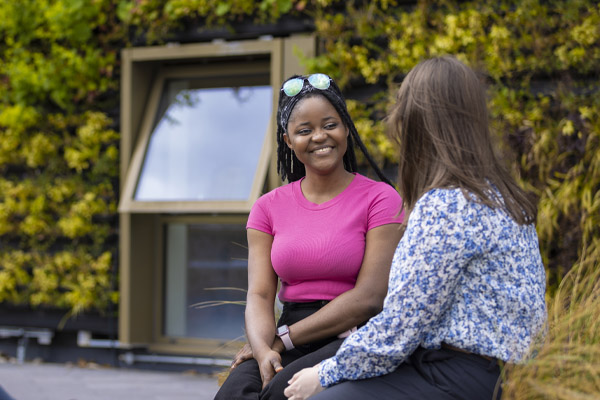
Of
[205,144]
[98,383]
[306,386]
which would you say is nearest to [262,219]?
[306,386]

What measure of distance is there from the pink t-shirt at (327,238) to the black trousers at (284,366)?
43 millimetres

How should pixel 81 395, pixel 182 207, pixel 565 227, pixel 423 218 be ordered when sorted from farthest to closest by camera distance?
1. pixel 182 207
2. pixel 81 395
3. pixel 565 227
4. pixel 423 218

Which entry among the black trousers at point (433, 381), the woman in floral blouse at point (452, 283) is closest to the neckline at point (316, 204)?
the woman in floral blouse at point (452, 283)

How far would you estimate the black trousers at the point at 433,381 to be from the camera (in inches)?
76.8

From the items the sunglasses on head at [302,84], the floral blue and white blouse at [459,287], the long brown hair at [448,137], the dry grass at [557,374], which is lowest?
the dry grass at [557,374]

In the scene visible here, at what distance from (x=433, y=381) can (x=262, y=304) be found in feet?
2.58

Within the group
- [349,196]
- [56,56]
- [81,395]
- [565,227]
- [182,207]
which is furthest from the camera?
[56,56]

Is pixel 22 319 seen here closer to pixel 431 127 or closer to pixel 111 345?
pixel 111 345

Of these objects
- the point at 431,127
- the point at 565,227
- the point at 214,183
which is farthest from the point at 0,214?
the point at 431,127

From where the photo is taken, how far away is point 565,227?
407cm

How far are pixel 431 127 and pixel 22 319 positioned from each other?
4939 mm

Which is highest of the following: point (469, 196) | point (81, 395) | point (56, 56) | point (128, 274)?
point (56, 56)

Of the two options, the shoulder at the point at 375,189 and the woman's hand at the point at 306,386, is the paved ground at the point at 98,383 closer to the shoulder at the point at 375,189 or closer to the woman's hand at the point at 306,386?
the shoulder at the point at 375,189

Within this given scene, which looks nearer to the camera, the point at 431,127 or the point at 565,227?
the point at 431,127
